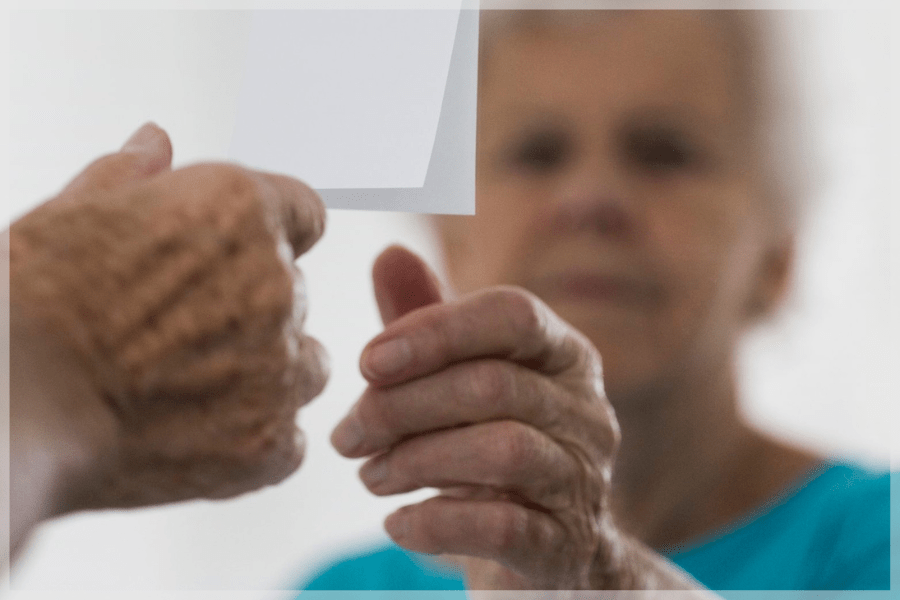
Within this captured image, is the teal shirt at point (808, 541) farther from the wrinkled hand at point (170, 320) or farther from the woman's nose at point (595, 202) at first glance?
the wrinkled hand at point (170, 320)

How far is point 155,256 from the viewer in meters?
0.27

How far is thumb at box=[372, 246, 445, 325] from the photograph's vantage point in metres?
0.45

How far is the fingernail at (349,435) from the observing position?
16.2 inches

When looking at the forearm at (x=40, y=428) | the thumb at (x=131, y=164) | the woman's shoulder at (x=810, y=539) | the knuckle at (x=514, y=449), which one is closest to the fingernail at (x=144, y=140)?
the thumb at (x=131, y=164)

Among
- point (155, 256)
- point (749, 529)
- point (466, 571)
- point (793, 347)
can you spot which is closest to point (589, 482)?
point (466, 571)

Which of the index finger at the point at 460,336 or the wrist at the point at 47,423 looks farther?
the index finger at the point at 460,336

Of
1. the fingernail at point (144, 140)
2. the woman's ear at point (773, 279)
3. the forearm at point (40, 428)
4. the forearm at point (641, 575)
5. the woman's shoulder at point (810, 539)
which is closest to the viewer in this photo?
the forearm at point (40, 428)

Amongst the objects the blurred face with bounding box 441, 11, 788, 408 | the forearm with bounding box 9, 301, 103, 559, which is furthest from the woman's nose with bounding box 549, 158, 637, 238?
the forearm with bounding box 9, 301, 103, 559

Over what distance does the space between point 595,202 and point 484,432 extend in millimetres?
393

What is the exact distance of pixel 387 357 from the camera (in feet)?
1.26

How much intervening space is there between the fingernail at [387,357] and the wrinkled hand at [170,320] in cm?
8

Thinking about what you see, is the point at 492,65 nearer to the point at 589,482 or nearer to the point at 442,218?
the point at 442,218

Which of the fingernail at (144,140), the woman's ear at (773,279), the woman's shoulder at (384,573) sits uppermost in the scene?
the fingernail at (144,140)

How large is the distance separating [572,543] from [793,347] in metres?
0.73
